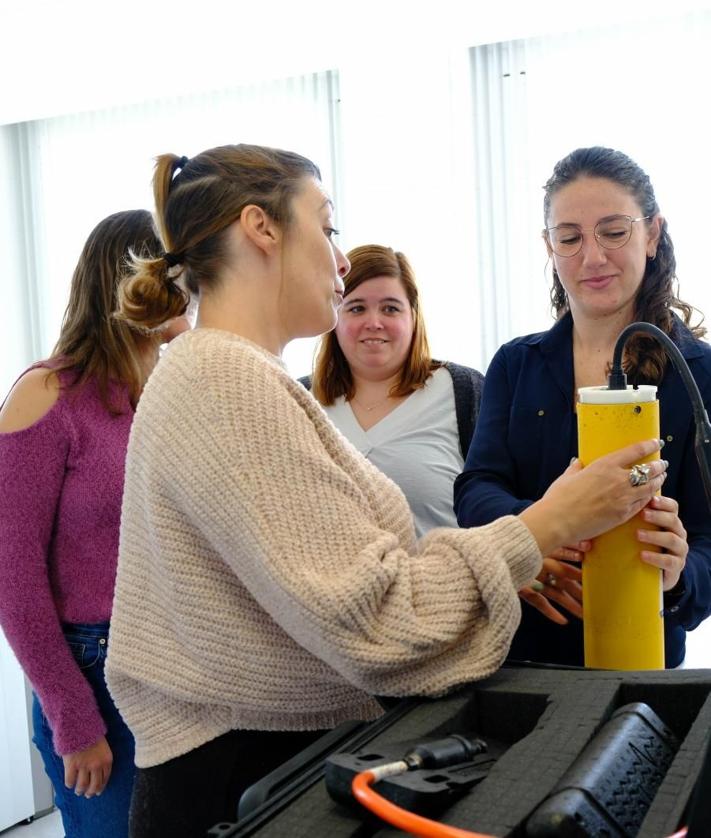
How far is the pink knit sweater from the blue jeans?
34 millimetres

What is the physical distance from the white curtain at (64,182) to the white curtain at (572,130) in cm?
86

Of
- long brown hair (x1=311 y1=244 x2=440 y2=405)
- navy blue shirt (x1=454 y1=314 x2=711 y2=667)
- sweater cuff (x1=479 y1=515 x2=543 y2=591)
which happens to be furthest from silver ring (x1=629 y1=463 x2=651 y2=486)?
long brown hair (x1=311 y1=244 x2=440 y2=405)

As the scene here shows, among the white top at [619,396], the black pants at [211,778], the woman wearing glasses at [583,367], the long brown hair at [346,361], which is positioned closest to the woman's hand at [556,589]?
the woman wearing glasses at [583,367]

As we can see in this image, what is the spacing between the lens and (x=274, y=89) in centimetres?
355

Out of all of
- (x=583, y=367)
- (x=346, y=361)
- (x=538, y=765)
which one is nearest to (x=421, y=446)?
(x=346, y=361)

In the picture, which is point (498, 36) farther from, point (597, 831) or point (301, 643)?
point (597, 831)

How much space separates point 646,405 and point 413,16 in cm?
229

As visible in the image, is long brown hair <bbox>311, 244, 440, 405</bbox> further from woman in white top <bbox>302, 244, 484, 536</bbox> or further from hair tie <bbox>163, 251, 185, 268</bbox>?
hair tie <bbox>163, 251, 185, 268</bbox>

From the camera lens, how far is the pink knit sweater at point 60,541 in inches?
63.1

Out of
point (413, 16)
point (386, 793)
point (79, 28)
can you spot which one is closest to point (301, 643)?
point (386, 793)

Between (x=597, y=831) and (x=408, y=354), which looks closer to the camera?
(x=597, y=831)

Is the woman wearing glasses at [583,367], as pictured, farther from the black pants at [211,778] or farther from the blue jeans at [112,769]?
the blue jeans at [112,769]

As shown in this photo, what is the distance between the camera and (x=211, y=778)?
101cm

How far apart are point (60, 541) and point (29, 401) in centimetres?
25
